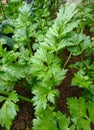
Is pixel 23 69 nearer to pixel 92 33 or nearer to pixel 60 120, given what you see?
pixel 60 120

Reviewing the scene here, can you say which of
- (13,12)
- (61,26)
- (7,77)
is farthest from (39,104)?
(13,12)

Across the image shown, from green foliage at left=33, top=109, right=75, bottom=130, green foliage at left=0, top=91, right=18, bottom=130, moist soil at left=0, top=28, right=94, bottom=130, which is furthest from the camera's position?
moist soil at left=0, top=28, right=94, bottom=130

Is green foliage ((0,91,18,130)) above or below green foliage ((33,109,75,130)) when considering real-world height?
above

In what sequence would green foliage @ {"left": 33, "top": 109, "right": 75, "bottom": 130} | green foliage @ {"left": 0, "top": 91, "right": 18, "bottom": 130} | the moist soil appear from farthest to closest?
Result: the moist soil, green foliage @ {"left": 0, "top": 91, "right": 18, "bottom": 130}, green foliage @ {"left": 33, "top": 109, "right": 75, "bottom": 130}

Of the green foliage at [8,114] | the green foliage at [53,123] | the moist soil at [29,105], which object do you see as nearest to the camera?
the green foliage at [53,123]

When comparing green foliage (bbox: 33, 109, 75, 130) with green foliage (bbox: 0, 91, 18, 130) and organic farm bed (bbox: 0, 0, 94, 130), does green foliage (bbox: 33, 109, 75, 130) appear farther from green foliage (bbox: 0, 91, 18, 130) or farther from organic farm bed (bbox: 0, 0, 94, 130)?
green foliage (bbox: 0, 91, 18, 130)

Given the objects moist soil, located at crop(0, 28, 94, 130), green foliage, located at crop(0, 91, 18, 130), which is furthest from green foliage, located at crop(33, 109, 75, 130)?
moist soil, located at crop(0, 28, 94, 130)

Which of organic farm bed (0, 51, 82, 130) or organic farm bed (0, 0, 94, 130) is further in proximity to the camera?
organic farm bed (0, 51, 82, 130)

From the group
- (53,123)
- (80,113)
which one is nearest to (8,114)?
(53,123)

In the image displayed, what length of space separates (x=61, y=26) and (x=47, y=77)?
45 centimetres

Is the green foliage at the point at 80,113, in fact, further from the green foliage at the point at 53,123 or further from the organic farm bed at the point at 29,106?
the organic farm bed at the point at 29,106

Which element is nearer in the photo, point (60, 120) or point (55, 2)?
point (60, 120)

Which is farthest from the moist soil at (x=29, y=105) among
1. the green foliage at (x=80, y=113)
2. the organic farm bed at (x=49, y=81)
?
the green foliage at (x=80, y=113)

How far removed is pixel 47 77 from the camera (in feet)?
6.64
